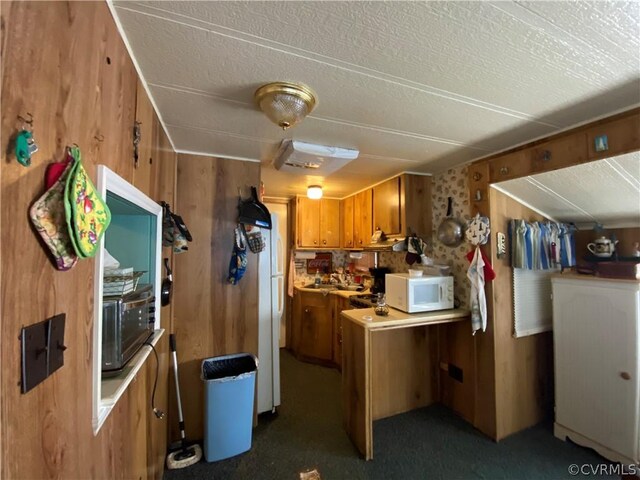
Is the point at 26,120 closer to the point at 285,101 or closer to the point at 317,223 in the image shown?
the point at 285,101

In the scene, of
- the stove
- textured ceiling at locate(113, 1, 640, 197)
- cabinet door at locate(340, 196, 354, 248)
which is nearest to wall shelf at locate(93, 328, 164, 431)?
textured ceiling at locate(113, 1, 640, 197)

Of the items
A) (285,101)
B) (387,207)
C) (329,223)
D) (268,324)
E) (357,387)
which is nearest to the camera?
(285,101)

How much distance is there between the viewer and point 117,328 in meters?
0.94

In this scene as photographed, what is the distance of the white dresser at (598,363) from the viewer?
5.78 ft

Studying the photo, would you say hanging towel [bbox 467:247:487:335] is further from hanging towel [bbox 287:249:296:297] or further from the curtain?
hanging towel [bbox 287:249:296:297]

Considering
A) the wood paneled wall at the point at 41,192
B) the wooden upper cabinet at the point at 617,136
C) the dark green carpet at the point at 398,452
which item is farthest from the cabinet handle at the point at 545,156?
the wood paneled wall at the point at 41,192

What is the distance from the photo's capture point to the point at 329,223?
12.8ft

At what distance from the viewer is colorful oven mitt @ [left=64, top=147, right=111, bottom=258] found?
1.85 ft

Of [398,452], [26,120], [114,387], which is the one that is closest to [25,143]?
[26,120]

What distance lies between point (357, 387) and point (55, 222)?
2069mm

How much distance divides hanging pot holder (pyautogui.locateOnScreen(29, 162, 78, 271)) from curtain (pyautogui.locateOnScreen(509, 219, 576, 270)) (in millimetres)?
2635

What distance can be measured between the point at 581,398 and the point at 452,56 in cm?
258

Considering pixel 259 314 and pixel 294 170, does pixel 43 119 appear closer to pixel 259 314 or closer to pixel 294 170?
pixel 294 170

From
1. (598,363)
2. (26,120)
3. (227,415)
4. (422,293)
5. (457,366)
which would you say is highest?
(26,120)
